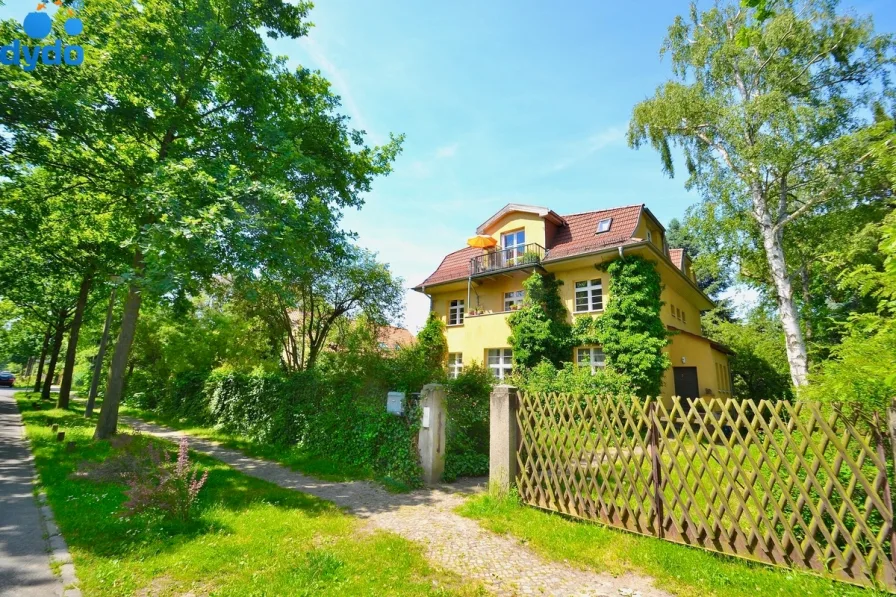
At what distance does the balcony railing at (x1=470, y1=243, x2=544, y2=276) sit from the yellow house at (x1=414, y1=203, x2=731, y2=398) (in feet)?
0.18

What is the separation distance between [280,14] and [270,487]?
13014 millimetres

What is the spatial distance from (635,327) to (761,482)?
39.5ft

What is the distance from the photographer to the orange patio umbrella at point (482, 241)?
2147 centimetres

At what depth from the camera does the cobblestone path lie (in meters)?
3.85

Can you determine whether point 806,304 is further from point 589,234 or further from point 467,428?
point 467,428

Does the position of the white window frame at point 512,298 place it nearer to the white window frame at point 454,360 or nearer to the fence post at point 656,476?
the white window frame at point 454,360

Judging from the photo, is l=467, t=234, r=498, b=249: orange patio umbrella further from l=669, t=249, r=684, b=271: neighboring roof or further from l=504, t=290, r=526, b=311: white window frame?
l=669, t=249, r=684, b=271: neighboring roof

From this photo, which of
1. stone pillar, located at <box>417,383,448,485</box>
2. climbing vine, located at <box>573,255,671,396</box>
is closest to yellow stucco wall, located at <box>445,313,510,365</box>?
climbing vine, located at <box>573,255,671,396</box>

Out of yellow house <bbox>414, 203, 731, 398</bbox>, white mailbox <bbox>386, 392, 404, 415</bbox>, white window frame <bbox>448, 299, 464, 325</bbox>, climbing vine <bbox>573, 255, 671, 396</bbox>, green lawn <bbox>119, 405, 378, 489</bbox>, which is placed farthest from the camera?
white window frame <bbox>448, 299, 464, 325</bbox>

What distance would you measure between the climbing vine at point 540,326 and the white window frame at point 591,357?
56 cm

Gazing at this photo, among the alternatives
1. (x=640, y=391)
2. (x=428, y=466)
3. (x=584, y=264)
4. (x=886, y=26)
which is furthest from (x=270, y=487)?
(x=886, y=26)

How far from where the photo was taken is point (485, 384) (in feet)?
31.7

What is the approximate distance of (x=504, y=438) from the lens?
6.31 m

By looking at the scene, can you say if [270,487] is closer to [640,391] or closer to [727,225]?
[640,391]
